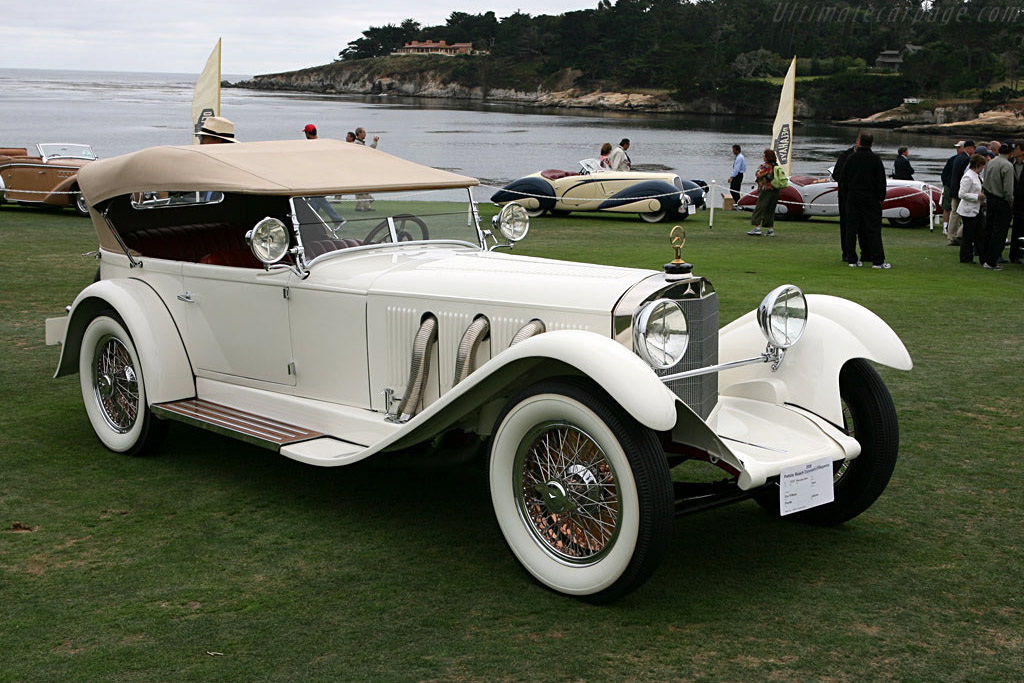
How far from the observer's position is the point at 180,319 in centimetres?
555

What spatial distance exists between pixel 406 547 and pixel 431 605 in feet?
1.97

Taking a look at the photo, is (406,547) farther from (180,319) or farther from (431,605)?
(180,319)

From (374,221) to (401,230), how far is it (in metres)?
0.16

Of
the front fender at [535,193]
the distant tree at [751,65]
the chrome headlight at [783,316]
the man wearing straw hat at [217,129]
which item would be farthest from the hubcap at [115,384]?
the distant tree at [751,65]

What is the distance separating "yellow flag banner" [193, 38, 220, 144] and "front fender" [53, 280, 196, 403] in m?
12.2

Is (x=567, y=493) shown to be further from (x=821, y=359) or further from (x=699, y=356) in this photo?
(x=821, y=359)

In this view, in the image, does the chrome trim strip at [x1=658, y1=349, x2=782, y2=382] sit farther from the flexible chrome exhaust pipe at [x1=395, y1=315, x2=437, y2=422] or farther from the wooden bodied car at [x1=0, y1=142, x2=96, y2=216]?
the wooden bodied car at [x1=0, y1=142, x2=96, y2=216]


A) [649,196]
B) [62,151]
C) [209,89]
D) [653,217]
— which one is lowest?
[653,217]

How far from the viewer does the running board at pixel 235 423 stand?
4.77m

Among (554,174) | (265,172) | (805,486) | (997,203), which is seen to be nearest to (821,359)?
(805,486)

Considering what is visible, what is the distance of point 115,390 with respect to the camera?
568cm

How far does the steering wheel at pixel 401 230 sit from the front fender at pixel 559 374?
1.39m

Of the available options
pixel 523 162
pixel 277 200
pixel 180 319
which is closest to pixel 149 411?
pixel 180 319

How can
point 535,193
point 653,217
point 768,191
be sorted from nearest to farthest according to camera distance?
point 768,191, point 653,217, point 535,193
